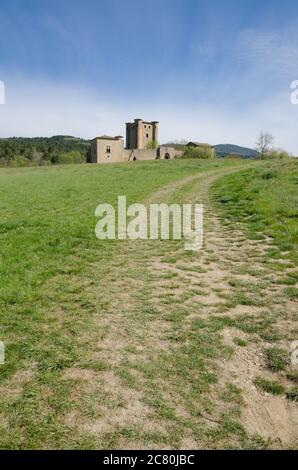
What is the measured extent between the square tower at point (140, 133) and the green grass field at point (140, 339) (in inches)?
4035

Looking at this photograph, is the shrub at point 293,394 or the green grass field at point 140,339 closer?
the green grass field at point 140,339

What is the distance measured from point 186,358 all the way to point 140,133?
358 ft

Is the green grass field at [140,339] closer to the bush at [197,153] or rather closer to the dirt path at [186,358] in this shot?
the dirt path at [186,358]

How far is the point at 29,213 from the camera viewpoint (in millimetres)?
15680

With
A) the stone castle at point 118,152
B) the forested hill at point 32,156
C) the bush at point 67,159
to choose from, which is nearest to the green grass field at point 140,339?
the stone castle at point 118,152

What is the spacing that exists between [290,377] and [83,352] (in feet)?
9.59

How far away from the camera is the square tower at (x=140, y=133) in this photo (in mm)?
106438

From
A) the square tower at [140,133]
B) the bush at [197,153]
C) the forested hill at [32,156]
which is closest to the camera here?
the bush at [197,153]

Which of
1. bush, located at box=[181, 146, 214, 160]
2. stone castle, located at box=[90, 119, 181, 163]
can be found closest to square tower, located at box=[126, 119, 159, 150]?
stone castle, located at box=[90, 119, 181, 163]

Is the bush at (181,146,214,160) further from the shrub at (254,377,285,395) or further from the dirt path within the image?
the shrub at (254,377,285,395)

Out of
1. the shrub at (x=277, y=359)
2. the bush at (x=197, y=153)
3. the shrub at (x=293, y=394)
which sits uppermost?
the bush at (x=197, y=153)

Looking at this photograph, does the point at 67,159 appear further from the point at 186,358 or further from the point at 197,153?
the point at 186,358
